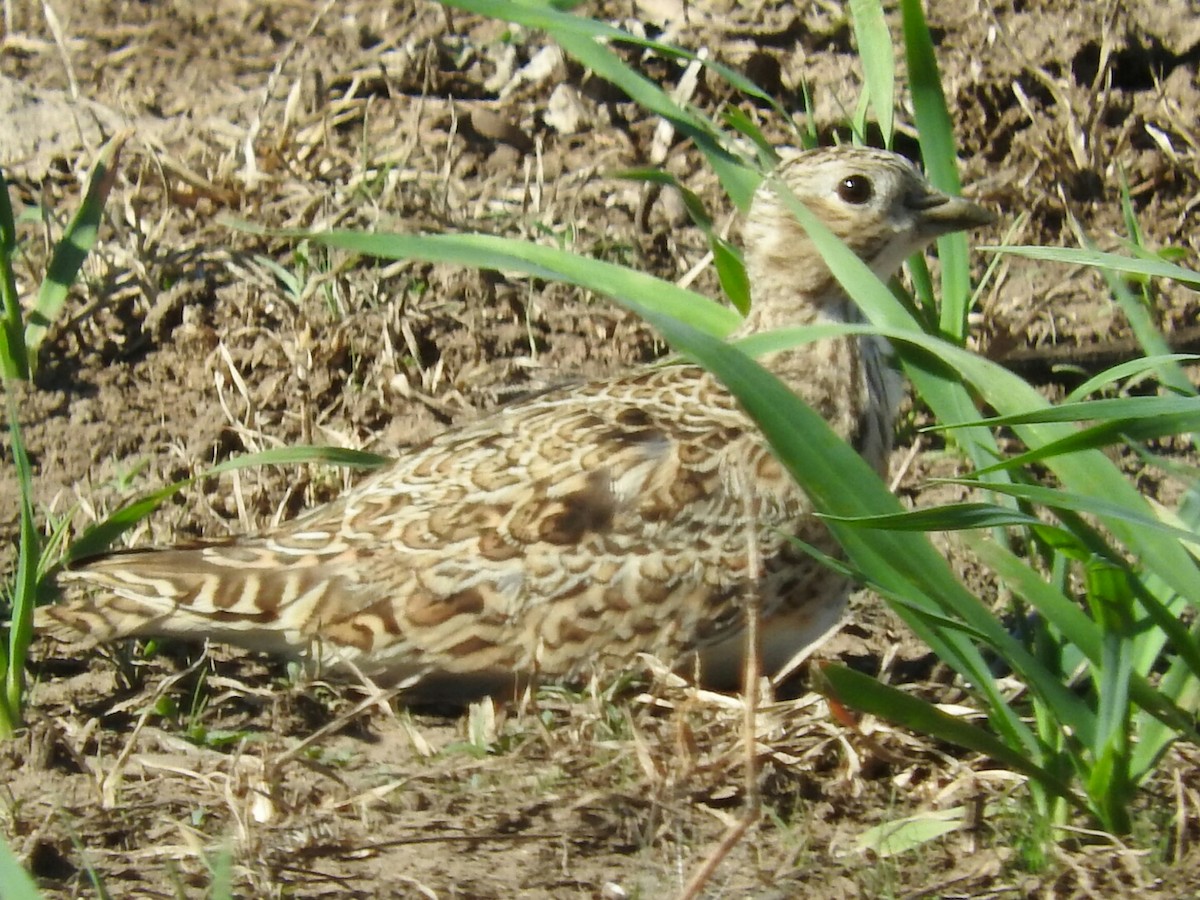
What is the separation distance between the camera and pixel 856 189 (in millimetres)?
4652

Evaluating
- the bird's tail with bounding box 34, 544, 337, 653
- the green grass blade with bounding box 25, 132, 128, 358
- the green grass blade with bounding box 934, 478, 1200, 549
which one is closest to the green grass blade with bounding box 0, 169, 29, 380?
the green grass blade with bounding box 25, 132, 128, 358

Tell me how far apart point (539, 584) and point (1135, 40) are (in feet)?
10.6

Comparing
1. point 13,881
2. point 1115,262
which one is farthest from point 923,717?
point 13,881

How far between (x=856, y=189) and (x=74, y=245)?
2.27 meters

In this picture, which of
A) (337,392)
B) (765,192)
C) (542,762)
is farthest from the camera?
(337,392)

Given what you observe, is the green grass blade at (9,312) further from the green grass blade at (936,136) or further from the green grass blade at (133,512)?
the green grass blade at (936,136)

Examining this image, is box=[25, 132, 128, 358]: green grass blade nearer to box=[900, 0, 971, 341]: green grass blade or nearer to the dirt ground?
the dirt ground

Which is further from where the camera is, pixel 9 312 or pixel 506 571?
pixel 9 312

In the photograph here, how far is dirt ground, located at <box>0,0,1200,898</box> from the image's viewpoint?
3.45 meters

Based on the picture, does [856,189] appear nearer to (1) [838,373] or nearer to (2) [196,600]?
(1) [838,373]

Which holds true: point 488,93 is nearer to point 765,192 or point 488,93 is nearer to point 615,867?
point 765,192

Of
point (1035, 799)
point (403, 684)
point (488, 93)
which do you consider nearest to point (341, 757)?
point (403, 684)

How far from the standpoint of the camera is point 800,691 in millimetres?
4473

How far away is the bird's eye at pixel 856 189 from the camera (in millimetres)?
4637
